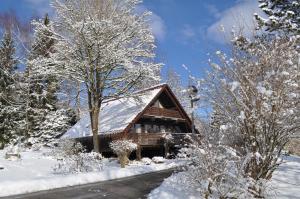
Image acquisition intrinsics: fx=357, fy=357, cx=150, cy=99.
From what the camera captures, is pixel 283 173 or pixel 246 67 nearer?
pixel 246 67

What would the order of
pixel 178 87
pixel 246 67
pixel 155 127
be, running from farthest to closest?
pixel 178 87 → pixel 155 127 → pixel 246 67

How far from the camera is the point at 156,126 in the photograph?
35.1 m

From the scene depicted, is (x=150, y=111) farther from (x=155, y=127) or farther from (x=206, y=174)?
(x=206, y=174)

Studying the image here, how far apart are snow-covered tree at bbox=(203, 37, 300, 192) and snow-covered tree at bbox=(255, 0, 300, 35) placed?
23.3ft

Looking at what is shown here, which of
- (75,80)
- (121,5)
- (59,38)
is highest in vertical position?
(121,5)

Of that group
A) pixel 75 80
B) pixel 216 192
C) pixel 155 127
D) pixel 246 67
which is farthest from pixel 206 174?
pixel 155 127

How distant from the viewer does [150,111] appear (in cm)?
3228

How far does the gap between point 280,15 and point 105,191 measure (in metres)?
11.7

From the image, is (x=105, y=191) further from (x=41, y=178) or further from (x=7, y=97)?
(x=7, y=97)

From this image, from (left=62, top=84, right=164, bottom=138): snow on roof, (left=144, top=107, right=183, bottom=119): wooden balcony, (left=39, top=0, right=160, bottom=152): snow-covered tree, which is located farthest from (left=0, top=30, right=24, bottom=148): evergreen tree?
(left=144, top=107, right=183, bottom=119): wooden balcony

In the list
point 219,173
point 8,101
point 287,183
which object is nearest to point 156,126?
point 8,101

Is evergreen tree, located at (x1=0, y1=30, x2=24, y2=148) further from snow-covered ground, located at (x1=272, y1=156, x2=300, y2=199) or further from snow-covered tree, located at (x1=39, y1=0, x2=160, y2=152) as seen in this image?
snow-covered ground, located at (x1=272, y1=156, x2=300, y2=199)

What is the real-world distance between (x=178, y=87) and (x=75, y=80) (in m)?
24.5

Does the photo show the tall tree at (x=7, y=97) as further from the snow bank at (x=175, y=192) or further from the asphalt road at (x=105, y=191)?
the snow bank at (x=175, y=192)
